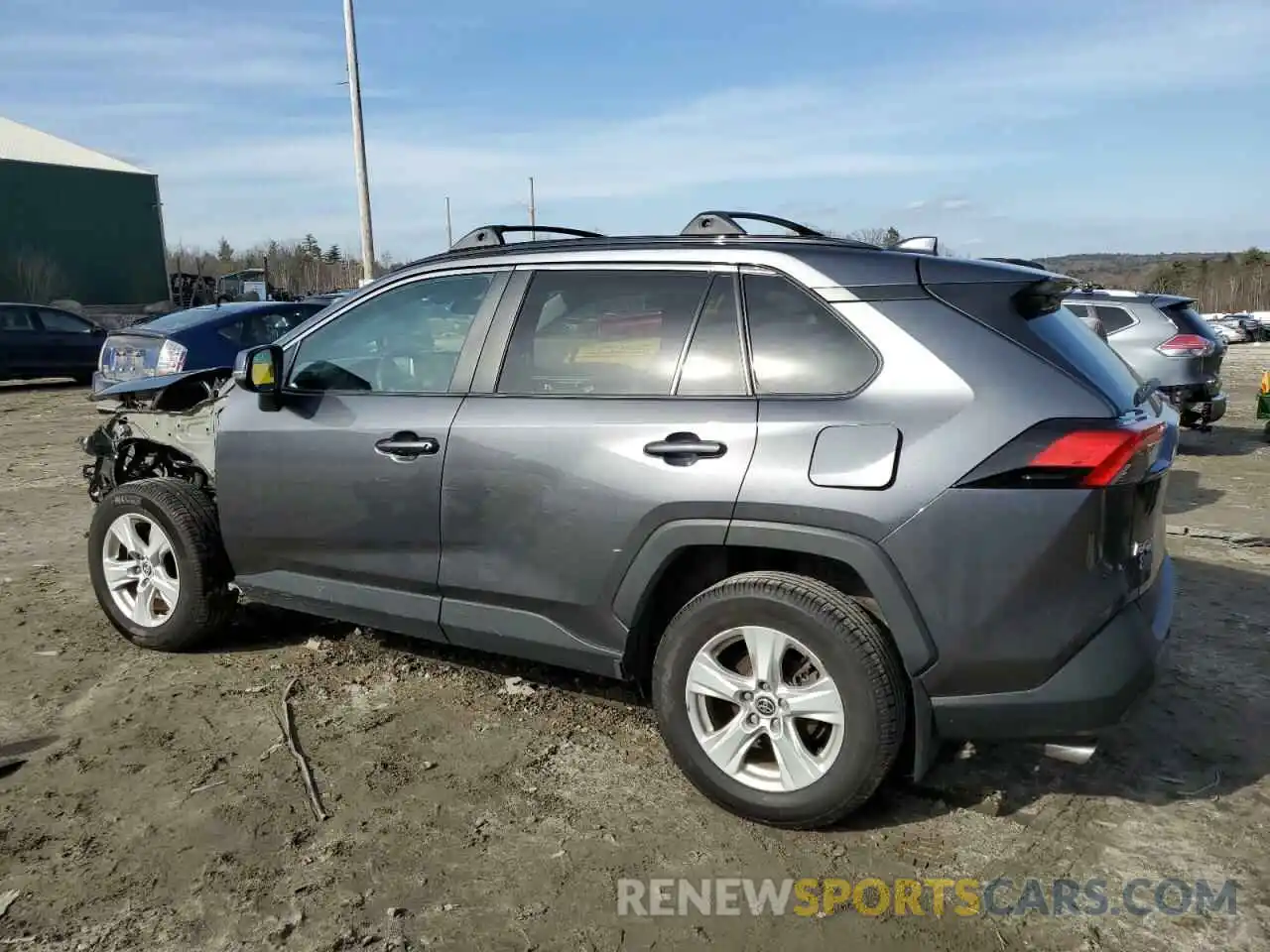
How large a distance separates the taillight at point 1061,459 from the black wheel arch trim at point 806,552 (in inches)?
13.3

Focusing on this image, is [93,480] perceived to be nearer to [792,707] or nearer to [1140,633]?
[792,707]

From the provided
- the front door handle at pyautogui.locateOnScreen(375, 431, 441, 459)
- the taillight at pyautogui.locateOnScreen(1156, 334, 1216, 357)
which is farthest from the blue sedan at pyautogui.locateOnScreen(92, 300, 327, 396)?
the taillight at pyautogui.locateOnScreen(1156, 334, 1216, 357)

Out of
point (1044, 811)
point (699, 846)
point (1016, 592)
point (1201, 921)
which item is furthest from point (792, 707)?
point (1201, 921)

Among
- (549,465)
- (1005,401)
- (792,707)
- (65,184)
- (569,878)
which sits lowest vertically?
(569,878)

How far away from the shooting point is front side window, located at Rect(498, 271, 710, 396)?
10.4ft

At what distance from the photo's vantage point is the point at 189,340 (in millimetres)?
9492

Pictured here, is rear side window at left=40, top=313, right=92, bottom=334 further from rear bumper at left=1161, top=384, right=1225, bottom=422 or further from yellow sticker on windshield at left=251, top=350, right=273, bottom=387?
rear bumper at left=1161, top=384, right=1225, bottom=422

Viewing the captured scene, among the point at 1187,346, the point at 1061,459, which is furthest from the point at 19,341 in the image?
the point at 1061,459

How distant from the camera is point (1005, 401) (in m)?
2.62

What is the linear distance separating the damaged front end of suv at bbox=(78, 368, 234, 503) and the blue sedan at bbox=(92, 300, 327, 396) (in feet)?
14.8

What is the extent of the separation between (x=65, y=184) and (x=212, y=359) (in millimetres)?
40333

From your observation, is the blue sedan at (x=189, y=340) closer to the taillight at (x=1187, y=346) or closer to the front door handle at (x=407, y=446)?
the front door handle at (x=407, y=446)

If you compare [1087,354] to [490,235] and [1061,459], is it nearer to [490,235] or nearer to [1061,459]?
[1061,459]

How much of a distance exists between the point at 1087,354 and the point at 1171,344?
8.16m
